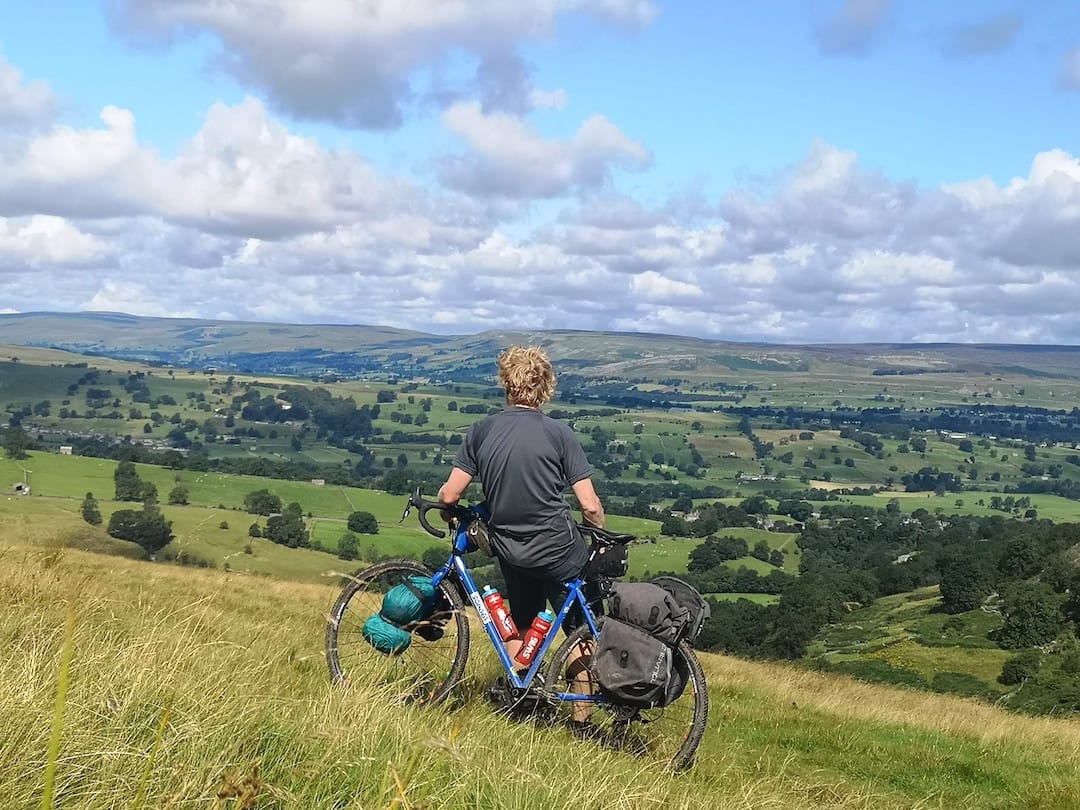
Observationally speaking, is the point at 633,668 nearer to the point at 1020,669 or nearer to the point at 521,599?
the point at 521,599

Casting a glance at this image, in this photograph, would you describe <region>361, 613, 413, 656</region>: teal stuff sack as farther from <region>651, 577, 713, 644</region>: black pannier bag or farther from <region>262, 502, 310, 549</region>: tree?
<region>262, 502, 310, 549</region>: tree

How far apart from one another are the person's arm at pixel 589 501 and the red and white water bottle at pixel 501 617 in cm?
99

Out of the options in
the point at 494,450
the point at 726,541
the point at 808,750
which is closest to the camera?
the point at 494,450

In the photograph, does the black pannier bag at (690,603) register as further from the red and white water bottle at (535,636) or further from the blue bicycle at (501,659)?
the red and white water bottle at (535,636)

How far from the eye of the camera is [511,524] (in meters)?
6.80

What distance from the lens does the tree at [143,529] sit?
67.0m

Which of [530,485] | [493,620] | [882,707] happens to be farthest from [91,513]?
[530,485]

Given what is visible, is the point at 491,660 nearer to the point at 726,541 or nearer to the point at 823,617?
the point at 823,617

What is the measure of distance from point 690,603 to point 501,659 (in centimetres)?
164

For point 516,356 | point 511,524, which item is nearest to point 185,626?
point 511,524

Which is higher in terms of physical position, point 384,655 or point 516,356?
point 516,356

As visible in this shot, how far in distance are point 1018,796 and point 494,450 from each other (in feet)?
18.1

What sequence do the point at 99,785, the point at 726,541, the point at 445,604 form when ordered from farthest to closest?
the point at 726,541 → the point at 445,604 → the point at 99,785

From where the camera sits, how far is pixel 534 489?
264 inches
